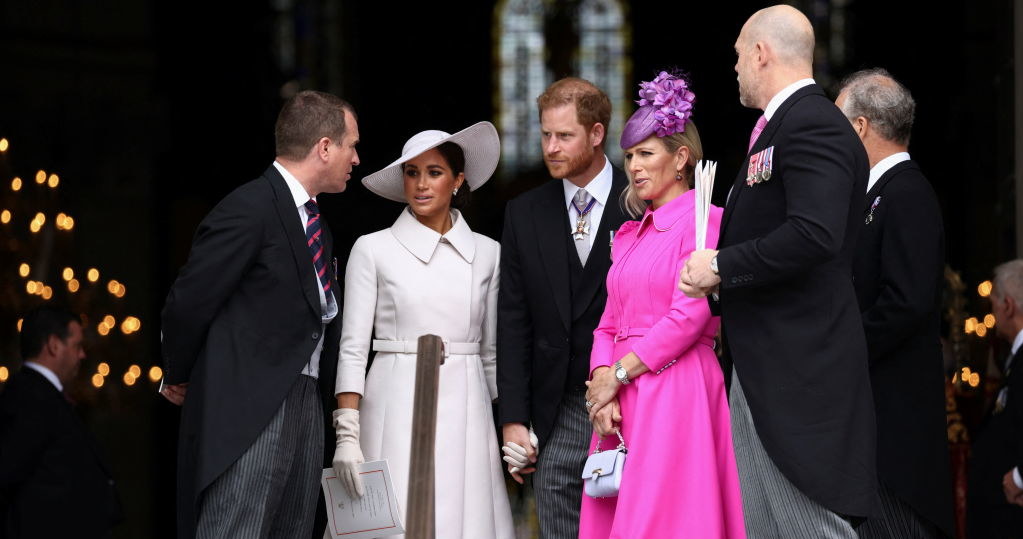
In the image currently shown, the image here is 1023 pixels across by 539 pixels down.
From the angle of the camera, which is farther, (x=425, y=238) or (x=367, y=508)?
(x=425, y=238)

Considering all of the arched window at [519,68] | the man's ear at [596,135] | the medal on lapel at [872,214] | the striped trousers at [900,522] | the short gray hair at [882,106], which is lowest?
the striped trousers at [900,522]

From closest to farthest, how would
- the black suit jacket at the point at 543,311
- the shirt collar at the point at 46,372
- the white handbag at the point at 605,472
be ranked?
the white handbag at the point at 605,472 < the black suit jacket at the point at 543,311 < the shirt collar at the point at 46,372

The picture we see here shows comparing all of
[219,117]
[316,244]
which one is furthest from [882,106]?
[219,117]

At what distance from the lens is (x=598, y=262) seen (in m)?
4.87

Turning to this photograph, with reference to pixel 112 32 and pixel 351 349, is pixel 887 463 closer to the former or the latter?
pixel 351 349

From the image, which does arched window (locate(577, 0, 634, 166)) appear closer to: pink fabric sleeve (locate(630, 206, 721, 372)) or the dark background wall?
the dark background wall

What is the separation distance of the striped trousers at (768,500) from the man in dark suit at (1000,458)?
203 cm

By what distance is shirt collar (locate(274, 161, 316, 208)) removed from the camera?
4688 millimetres

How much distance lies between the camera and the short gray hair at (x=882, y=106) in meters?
4.78

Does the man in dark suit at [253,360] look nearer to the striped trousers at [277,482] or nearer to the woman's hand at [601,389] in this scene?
the striped trousers at [277,482]

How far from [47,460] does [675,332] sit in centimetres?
394

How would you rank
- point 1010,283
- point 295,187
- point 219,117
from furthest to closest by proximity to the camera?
point 219,117
point 1010,283
point 295,187

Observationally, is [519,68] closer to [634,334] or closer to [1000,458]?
[1000,458]

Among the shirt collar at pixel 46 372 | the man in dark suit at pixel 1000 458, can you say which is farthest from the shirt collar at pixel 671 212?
the shirt collar at pixel 46 372
